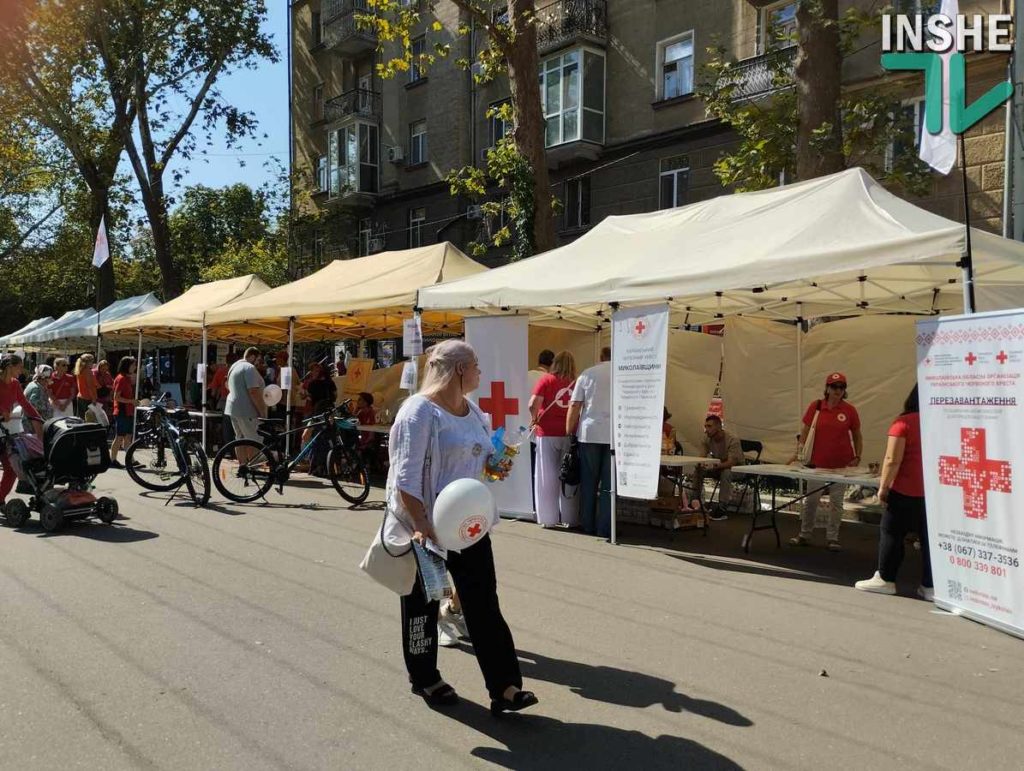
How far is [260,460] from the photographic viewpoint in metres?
10.5

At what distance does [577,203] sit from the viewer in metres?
24.0

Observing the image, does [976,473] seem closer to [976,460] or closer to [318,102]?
[976,460]

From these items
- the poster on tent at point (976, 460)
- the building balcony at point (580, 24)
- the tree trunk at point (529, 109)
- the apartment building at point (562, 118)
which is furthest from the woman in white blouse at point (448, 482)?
the building balcony at point (580, 24)

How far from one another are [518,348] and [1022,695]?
5.99 m

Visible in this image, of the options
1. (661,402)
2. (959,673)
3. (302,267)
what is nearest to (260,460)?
(661,402)

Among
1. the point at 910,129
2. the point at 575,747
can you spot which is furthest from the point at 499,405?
the point at 910,129

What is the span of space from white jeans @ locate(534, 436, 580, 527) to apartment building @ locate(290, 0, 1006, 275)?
26.3 feet

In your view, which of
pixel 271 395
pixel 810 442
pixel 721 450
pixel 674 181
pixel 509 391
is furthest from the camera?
pixel 674 181

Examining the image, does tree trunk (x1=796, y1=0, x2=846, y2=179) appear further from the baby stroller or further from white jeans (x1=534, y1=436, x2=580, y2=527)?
the baby stroller

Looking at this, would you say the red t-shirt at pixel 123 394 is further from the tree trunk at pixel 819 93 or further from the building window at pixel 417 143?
the building window at pixel 417 143

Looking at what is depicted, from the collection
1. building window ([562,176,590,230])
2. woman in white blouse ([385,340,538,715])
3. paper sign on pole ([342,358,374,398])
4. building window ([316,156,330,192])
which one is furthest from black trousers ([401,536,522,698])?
building window ([316,156,330,192])

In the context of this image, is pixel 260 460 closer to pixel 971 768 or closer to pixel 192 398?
pixel 971 768

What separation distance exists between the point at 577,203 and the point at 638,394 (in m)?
16.9

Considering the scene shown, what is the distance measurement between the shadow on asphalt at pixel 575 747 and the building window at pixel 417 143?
2711 cm
